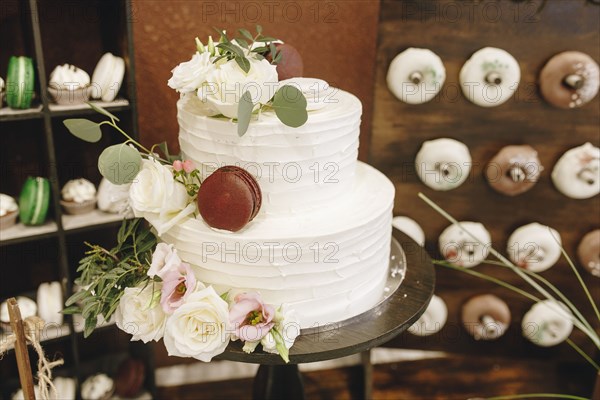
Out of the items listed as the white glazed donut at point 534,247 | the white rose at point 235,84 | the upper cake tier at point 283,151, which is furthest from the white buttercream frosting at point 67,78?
the white glazed donut at point 534,247

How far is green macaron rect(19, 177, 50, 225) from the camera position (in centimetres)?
187

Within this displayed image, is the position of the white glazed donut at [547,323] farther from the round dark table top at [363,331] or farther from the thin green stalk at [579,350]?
the round dark table top at [363,331]

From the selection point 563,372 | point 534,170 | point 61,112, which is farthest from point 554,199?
point 61,112

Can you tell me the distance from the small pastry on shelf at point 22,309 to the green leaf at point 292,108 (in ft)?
3.97

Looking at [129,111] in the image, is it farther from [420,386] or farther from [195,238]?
[420,386]

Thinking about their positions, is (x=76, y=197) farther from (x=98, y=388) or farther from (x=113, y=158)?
(x=98, y=388)

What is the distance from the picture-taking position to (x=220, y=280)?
1447 mm

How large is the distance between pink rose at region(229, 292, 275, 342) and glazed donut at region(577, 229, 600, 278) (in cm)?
156

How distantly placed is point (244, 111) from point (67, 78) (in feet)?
2.64

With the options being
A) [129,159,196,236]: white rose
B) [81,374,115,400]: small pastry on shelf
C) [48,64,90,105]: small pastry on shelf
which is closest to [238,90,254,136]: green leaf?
[129,159,196,236]: white rose

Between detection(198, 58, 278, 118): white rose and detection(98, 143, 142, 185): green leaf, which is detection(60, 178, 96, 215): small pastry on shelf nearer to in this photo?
detection(98, 143, 142, 185): green leaf

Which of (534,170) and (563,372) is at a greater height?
(534,170)

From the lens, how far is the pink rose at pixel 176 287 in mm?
1343

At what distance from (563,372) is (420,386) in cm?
68
